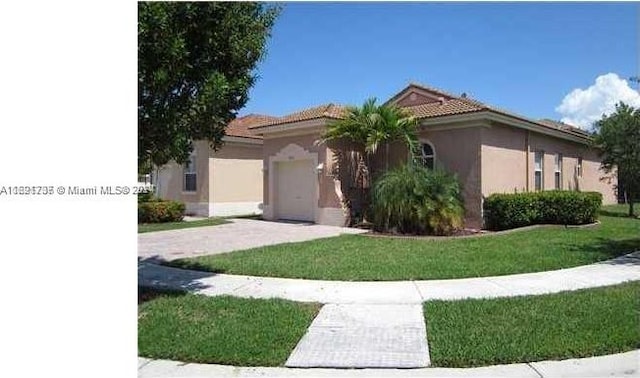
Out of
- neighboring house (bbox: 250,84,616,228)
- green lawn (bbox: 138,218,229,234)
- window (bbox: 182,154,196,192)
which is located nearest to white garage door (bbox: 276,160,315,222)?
neighboring house (bbox: 250,84,616,228)

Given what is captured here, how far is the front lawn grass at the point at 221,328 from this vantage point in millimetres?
4902

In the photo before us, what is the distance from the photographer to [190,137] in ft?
23.2

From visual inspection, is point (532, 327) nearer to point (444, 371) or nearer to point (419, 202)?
point (444, 371)

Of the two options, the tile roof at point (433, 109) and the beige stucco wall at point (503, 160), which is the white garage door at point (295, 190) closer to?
the tile roof at point (433, 109)

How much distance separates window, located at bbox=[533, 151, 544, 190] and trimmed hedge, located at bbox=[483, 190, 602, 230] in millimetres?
3184

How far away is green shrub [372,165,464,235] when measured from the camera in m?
13.8

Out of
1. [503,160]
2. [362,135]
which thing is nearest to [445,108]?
[503,160]

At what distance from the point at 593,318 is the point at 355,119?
36.4 ft

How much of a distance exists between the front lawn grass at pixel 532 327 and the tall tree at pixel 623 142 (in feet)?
47.4

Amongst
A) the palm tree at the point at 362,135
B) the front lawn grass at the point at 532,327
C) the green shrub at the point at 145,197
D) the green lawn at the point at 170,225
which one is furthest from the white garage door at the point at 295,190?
the front lawn grass at the point at 532,327

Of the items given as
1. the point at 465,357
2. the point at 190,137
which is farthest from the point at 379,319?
the point at 190,137

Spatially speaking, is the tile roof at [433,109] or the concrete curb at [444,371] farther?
the tile roof at [433,109]
